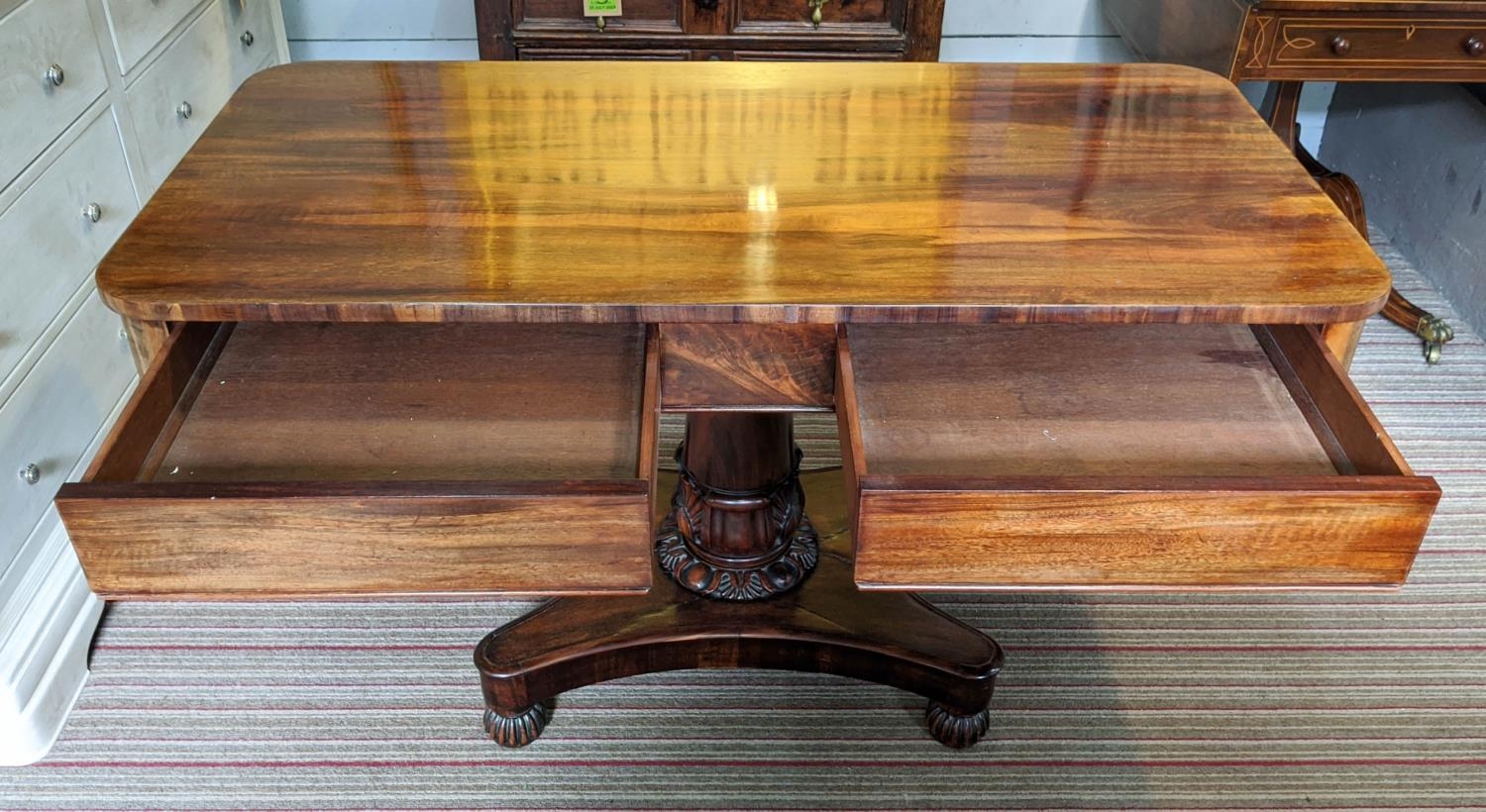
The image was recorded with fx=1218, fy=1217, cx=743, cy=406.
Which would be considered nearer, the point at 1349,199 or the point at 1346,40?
the point at 1346,40

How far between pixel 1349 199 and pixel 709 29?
1087mm

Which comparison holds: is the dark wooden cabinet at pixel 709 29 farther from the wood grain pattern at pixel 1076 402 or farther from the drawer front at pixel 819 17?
the wood grain pattern at pixel 1076 402

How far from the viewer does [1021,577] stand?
0.81 metres

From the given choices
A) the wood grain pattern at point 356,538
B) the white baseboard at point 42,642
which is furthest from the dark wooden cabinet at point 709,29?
the wood grain pattern at point 356,538

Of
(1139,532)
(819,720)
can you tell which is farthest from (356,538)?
(819,720)

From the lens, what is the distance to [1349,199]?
2008 mm

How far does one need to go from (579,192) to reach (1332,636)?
1026mm

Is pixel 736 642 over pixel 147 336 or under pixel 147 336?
under

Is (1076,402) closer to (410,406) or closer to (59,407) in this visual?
(410,406)

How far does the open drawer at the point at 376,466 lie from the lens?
2.49 ft

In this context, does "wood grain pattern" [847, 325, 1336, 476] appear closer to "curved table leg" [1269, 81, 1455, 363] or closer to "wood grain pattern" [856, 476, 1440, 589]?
"wood grain pattern" [856, 476, 1440, 589]

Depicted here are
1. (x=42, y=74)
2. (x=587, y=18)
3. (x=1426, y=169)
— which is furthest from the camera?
(x=1426, y=169)

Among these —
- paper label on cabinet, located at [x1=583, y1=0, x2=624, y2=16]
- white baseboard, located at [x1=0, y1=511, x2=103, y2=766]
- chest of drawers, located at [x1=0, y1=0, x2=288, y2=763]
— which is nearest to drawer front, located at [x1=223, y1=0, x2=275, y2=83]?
chest of drawers, located at [x1=0, y1=0, x2=288, y2=763]

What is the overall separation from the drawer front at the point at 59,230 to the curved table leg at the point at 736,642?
0.60 meters
